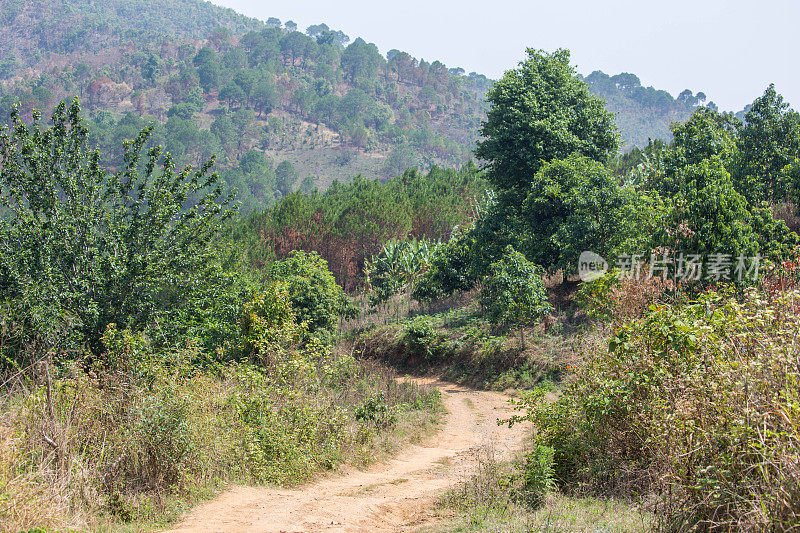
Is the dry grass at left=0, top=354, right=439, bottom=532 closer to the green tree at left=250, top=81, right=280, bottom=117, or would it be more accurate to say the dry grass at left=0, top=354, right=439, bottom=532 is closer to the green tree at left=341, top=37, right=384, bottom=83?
the green tree at left=250, top=81, right=280, bottom=117

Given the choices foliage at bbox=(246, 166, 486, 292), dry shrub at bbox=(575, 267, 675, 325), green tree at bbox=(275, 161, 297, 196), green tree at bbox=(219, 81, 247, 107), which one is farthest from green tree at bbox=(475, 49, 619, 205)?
green tree at bbox=(219, 81, 247, 107)

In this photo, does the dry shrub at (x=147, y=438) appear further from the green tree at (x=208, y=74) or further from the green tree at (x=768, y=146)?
the green tree at (x=208, y=74)

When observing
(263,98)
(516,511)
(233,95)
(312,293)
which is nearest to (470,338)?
(312,293)

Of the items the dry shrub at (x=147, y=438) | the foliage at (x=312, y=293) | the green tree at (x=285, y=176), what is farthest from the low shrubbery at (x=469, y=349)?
the green tree at (x=285, y=176)

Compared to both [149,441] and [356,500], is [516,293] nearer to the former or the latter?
[356,500]

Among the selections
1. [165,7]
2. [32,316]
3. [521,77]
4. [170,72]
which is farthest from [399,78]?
[32,316]

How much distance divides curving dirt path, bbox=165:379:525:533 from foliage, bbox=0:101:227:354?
18.9ft

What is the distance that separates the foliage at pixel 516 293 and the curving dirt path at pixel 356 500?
630cm

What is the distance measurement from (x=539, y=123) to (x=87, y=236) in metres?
14.7

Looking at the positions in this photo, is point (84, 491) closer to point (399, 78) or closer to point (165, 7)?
point (399, 78)

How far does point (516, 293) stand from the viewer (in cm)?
1780

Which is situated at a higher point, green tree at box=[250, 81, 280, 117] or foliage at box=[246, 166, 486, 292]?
green tree at box=[250, 81, 280, 117]

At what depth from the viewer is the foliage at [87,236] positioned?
11438 mm

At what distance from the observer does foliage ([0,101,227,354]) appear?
11.4 m
